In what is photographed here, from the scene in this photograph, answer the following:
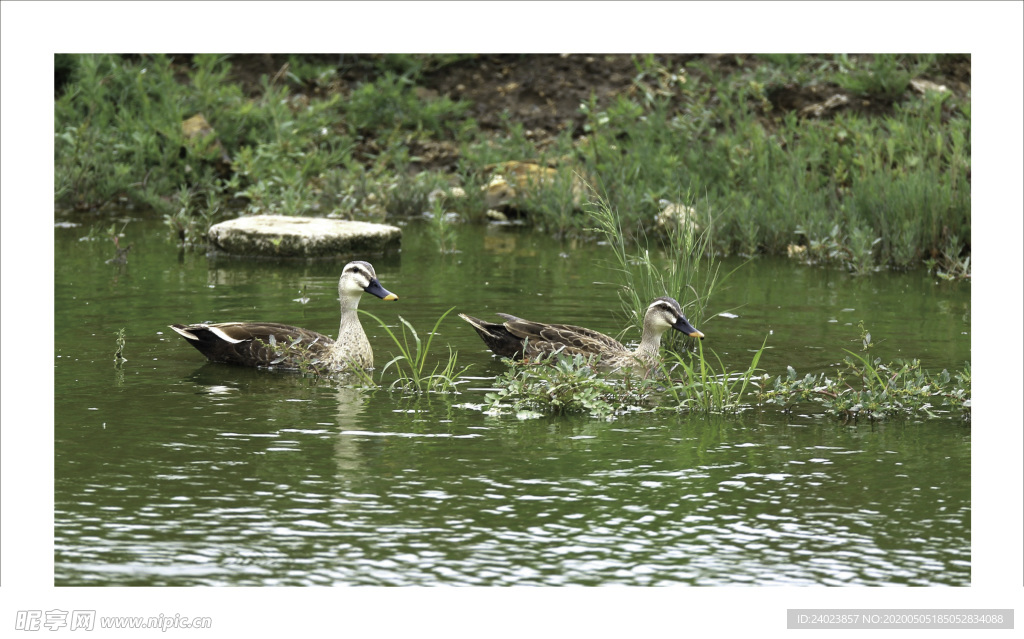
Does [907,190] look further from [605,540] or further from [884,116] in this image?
[605,540]

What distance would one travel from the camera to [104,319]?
12.3 metres

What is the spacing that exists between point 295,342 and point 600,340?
7.69ft

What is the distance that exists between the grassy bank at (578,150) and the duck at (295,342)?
566cm

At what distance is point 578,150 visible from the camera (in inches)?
794

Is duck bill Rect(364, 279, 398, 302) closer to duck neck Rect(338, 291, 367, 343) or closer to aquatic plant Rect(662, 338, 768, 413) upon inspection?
duck neck Rect(338, 291, 367, 343)

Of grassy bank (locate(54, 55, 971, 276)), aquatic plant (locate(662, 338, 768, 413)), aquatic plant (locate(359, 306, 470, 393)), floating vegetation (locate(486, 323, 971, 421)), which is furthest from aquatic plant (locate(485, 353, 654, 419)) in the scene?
grassy bank (locate(54, 55, 971, 276))

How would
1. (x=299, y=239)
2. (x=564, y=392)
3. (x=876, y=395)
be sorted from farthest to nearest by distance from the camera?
(x=299, y=239) < (x=564, y=392) < (x=876, y=395)

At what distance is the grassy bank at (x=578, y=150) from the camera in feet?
55.2

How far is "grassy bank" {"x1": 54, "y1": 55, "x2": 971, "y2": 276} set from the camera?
16.8m

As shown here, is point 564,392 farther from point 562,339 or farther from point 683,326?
point 683,326

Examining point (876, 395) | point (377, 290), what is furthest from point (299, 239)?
point (876, 395)

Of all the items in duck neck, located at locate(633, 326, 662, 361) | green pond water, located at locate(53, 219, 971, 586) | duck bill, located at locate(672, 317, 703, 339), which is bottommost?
green pond water, located at locate(53, 219, 971, 586)

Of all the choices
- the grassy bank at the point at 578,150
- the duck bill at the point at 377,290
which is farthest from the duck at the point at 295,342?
the grassy bank at the point at 578,150

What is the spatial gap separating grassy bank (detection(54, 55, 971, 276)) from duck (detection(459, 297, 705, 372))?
505 cm
